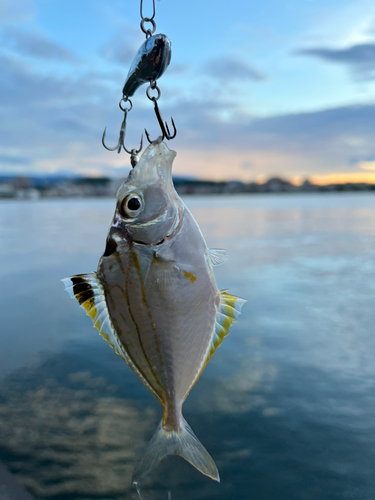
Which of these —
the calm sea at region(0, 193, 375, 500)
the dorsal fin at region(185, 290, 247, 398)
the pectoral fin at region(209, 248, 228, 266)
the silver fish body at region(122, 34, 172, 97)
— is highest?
the silver fish body at region(122, 34, 172, 97)

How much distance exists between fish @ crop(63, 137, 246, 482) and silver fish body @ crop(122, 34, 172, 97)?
493mm

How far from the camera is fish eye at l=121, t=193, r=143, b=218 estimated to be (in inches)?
72.7

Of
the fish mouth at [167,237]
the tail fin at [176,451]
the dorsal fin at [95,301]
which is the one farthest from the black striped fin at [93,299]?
the tail fin at [176,451]

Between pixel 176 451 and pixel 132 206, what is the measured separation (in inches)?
47.7

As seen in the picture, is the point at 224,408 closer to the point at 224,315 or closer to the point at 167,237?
the point at 224,315

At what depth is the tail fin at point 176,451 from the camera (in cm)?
192

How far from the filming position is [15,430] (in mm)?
3020

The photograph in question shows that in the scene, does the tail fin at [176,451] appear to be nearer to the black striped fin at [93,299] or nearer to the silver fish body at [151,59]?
the black striped fin at [93,299]

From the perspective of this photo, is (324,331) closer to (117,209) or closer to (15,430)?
(15,430)

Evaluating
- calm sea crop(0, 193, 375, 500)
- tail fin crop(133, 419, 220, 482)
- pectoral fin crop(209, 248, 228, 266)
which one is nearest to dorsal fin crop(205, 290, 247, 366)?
pectoral fin crop(209, 248, 228, 266)

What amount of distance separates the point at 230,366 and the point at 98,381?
1321 mm

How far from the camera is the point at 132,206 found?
6.07 feet

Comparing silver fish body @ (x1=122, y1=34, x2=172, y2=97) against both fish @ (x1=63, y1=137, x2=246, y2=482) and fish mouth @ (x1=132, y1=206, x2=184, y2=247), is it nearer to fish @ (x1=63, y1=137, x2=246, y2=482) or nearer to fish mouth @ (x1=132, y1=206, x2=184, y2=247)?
fish @ (x1=63, y1=137, x2=246, y2=482)

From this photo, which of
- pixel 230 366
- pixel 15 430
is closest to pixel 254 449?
pixel 230 366
